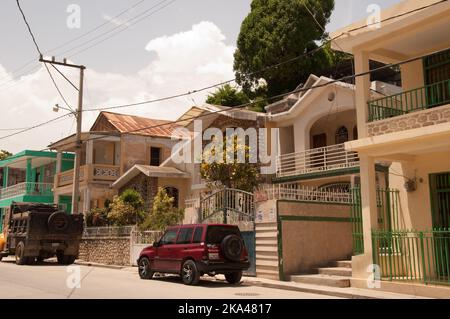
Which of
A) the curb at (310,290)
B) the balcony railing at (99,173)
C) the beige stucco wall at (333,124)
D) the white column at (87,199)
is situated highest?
the beige stucco wall at (333,124)

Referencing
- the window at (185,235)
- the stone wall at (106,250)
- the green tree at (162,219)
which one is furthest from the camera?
the stone wall at (106,250)

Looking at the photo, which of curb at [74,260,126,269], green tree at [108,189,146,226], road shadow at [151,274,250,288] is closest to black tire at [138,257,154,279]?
road shadow at [151,274,250,288]

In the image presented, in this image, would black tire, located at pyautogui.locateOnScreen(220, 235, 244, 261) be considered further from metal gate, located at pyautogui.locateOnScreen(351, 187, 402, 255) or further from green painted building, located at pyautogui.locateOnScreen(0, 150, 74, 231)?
green painted building, located at pyautogui.locateOnScreen(0, 150, 74, 231)

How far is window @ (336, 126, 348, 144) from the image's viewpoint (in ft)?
78.5

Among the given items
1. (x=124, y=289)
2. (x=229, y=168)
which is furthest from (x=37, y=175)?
(x=124, y=289)

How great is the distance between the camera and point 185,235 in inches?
596

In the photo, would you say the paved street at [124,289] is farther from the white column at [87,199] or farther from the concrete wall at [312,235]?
the white column at [87,199]

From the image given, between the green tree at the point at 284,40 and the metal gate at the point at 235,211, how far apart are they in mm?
17138

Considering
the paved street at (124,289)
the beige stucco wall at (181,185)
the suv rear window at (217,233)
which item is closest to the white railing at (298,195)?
the suv rear window at (217,233)

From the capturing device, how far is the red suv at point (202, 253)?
46.6 feet

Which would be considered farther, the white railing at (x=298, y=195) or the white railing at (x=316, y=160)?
the white railing at (x=316, y=160)

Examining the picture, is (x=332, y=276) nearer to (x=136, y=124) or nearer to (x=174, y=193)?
(x=174, y=193)

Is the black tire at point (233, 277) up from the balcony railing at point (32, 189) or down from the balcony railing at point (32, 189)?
down
